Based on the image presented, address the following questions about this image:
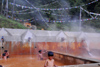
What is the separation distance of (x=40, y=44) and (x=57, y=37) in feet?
8.20

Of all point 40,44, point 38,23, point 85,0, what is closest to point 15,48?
point 40,44

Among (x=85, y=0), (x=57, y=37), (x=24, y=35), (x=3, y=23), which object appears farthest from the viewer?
(x=85, y=0)

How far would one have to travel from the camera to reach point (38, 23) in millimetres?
28422

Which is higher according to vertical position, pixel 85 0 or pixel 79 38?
pixel 85 0

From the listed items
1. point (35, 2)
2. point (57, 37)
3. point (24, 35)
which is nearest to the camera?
point (24, 35)

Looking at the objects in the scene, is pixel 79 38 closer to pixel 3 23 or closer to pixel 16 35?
pixel 16 35

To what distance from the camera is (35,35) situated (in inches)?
495

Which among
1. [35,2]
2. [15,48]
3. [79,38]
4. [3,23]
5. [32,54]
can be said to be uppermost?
[35,2]

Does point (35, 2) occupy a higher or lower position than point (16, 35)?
higher

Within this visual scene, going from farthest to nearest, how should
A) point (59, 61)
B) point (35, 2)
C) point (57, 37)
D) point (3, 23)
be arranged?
1. point (35, 2)
2. point (3, 23)
3. point (57, 37)
4. point (59, 61)

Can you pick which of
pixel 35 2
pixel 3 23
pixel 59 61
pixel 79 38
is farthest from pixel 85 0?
pixel 59 61

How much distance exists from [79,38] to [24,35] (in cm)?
698

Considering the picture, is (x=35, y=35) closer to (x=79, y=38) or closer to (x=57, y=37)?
(x=57, y=37)

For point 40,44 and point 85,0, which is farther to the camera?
point 85,0
